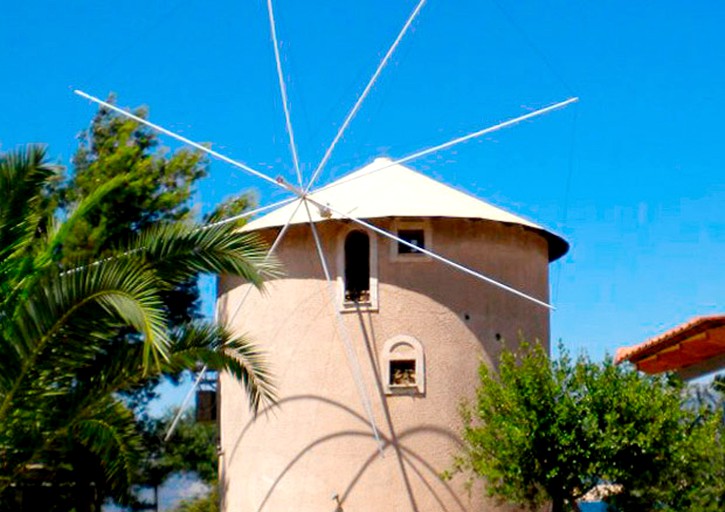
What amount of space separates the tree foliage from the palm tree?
6.50 m

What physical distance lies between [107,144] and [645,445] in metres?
15.5

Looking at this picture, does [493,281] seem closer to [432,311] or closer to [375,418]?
[432,311]

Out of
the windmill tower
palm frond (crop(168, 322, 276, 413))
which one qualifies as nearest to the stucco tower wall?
the windmill tower

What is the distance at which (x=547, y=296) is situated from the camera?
23047 mm

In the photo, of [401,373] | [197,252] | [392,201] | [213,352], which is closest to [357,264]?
[392,201]

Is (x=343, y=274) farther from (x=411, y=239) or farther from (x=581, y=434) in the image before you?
(x=581, y=434)

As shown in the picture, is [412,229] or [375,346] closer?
[375,346]

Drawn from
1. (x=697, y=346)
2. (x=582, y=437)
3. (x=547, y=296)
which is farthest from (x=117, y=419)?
(x=547, y=296)

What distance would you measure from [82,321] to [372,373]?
10.3m

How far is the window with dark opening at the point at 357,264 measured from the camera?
837 inches

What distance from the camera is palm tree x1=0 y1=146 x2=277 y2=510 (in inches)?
413

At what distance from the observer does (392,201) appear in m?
21.1

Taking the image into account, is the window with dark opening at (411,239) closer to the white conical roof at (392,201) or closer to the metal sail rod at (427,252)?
the metal sail rod at (427,252)

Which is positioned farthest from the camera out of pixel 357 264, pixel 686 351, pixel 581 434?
pixel 357 264
